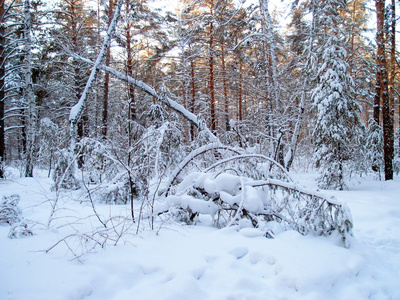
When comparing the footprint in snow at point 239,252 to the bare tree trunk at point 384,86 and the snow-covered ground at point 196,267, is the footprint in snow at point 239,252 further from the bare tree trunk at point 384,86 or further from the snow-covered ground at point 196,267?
the bare tree trunk at point 384,86

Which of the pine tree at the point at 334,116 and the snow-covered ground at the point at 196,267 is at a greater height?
the pine tree at the point at 334,116

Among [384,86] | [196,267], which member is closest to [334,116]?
[384,86]

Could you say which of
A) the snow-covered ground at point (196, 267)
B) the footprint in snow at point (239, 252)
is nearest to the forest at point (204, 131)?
the snow-covered ground at point (196, 267)

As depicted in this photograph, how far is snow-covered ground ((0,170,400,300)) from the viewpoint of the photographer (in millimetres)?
1867

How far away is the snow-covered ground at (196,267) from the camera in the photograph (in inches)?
73.5

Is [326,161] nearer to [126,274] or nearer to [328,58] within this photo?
[328,58]

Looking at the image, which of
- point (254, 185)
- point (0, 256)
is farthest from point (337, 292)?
point (0, 256)

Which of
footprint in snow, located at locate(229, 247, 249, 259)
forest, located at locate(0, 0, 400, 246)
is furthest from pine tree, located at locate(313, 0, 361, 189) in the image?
footprint in snow, located at locate(229, 247, 249, 259)

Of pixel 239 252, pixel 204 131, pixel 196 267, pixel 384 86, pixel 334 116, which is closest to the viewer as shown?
pixel 196 267

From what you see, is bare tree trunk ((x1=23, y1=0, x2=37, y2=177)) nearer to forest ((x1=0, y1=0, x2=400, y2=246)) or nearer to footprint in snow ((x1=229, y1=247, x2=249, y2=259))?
forest ((x1=0, y1=0, x2=400, y2=246))

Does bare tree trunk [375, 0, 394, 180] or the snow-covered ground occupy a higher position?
bare tree trunk [375, 0, 394, 180]

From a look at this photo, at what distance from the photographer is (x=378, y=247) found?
121 inches

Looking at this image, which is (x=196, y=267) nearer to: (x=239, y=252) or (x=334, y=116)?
(x=239, y=252)

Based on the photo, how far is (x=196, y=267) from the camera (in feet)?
7.20
